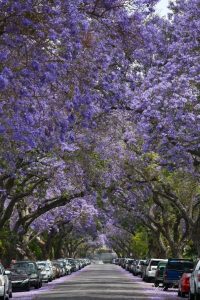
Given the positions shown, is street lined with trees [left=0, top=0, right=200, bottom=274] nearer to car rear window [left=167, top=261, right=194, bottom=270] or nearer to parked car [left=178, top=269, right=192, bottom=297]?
car rear window [left=167, top=261, right=194, bottom=270]

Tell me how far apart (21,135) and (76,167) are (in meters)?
14.0

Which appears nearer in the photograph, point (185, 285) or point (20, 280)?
point (185, 285)

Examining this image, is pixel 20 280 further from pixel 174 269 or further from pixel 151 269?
pixel 151 269

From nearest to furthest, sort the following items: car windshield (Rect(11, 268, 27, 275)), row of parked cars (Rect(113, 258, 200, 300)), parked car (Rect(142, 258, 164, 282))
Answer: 1. row of parked cars (Rect(113, 258, 200, 300))
2. car windshield (Rect(11, 268, 27, 275))
3. parked car (Rect(142, 258, 164, 282))

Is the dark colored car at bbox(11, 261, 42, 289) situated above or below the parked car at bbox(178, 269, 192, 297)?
above

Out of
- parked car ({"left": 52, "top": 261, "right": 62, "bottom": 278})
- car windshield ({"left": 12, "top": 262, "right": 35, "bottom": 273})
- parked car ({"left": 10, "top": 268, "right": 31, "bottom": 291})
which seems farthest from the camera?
parked car ({"left": 52, "top": 261, "right": 62, "bottom": 278})

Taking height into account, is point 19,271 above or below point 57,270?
below

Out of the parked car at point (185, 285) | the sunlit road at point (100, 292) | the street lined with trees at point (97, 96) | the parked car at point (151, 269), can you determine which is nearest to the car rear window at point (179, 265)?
the sunlit road at point (100, 292)

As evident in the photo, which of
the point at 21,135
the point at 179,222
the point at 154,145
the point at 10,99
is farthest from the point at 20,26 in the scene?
the point at 179,222

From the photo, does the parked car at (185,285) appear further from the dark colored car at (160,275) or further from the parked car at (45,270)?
the parked car at (45,270)

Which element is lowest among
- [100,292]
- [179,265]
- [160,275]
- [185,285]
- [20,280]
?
[100,292]

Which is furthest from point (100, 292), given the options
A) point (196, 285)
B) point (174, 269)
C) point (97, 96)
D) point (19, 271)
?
point (97, 96)

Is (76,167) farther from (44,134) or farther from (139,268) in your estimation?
(139,268)

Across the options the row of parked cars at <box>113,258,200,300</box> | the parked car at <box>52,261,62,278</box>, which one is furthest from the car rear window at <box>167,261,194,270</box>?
the parked car at <box>52,261,62,278</box>
